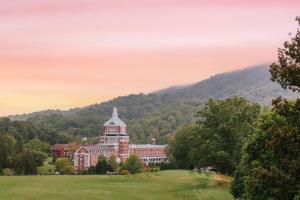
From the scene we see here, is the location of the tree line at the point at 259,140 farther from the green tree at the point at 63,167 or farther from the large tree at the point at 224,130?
the green tree at the point at 63,167

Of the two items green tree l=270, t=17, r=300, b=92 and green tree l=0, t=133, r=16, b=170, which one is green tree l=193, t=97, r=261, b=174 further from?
green tree l=0, t=133, r=16, b=170

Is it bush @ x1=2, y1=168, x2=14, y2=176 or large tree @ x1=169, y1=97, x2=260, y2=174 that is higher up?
large tree @ x1=169, y1=97, x2=260, y2=174

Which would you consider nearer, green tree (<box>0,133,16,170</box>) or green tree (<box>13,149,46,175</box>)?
green tree (<box>13,149,46,175</box>)

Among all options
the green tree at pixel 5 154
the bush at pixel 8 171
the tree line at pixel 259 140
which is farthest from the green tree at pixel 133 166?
the tree line at pixel 259 140

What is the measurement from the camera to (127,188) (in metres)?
62.3

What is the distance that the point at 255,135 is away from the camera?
45344 mm

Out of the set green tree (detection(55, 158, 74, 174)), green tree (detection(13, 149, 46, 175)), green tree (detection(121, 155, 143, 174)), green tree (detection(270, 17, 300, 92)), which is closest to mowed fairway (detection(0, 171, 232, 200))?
green tree (detection(270, 17, 300, 92))

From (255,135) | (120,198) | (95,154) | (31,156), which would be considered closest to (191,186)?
(120,198)

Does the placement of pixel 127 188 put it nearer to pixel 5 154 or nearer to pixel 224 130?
pixel 224 130

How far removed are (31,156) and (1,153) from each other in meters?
5.80

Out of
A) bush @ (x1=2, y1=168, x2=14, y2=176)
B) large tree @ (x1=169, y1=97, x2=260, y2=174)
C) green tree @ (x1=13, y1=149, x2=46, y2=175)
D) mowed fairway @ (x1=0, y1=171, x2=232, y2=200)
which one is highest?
large tree @ (x1=169, y1=97, x2=260, y2=174)

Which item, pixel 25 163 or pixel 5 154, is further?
pixel 25 163

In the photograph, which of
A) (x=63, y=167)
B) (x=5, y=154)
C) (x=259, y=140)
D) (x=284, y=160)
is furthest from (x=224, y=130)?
(x=63, y=167)

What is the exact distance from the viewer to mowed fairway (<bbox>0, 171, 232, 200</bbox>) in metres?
53.5
